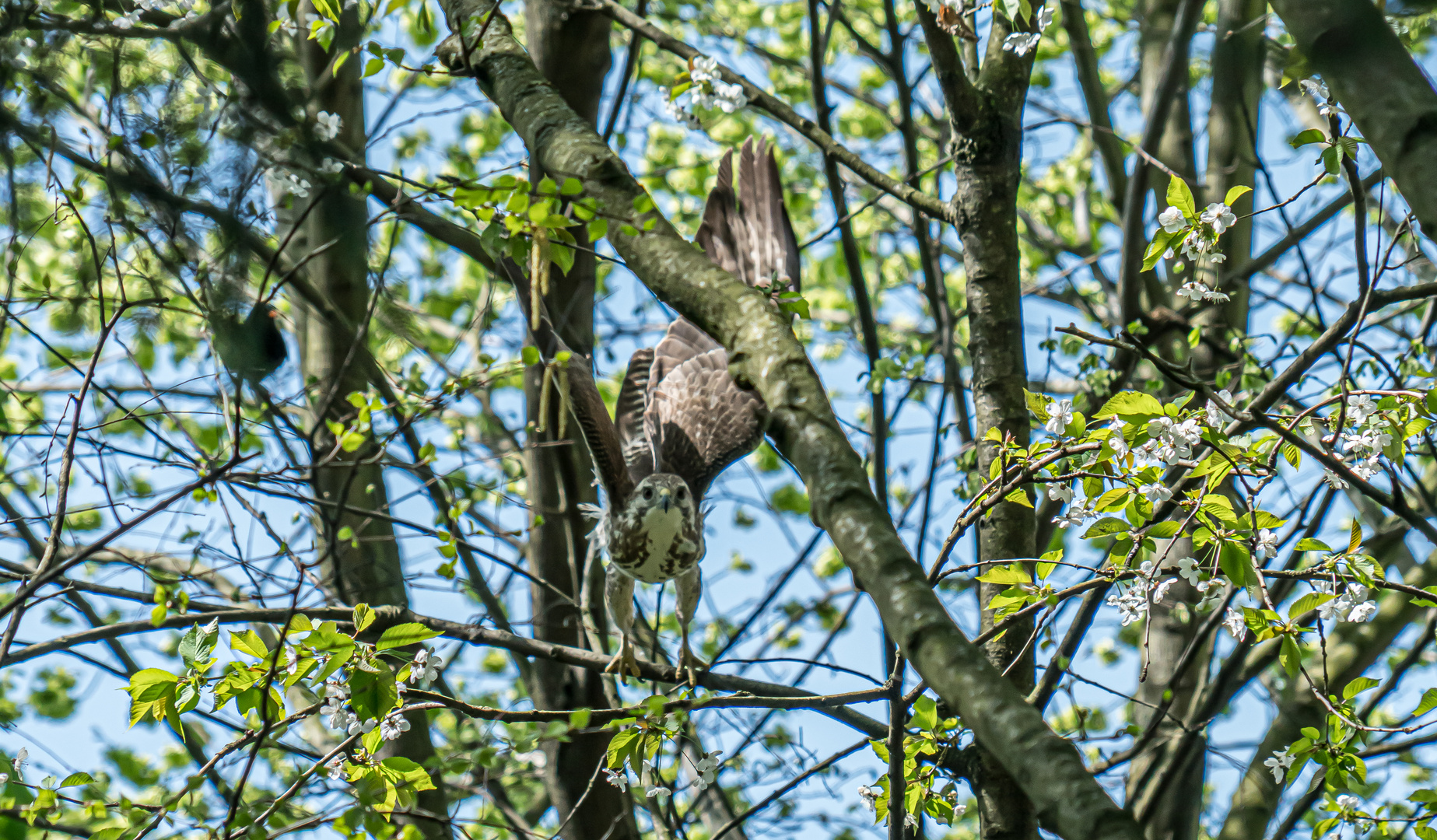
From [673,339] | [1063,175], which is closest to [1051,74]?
[1063,175]

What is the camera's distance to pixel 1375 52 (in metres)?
1.35

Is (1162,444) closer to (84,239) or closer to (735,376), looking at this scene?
(735,376)

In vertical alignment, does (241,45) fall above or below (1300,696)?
above

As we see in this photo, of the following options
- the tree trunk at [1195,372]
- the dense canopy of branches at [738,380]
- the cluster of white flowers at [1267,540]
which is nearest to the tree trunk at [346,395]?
the dense canopy of branches at [738,380]

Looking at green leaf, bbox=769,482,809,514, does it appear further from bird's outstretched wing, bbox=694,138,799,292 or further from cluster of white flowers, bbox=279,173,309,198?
cluster of white flowers, bbox=279,173,309,198

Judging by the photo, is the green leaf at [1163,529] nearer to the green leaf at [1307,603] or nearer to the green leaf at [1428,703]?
the green leaf at [1307,603]

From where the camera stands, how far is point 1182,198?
2.48 metres

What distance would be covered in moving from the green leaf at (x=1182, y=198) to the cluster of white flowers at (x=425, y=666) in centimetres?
211

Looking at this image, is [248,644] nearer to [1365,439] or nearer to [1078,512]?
[1078,512]

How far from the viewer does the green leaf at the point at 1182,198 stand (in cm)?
247

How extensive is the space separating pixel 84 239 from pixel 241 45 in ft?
3.82

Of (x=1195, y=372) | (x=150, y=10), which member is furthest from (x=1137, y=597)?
(x=1195, y=372)

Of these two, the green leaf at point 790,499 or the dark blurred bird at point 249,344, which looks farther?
the green leaf at point 790,499

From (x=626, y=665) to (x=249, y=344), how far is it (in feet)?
6.28
